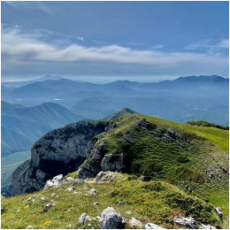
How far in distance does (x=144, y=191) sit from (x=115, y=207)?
558 centimetres

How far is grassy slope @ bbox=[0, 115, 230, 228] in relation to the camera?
941 inches

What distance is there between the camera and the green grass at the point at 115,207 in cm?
2233

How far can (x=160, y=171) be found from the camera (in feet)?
201

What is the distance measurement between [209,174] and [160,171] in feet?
35.3

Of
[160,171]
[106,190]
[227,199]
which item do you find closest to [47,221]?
[106,190]

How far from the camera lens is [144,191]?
29906 mm

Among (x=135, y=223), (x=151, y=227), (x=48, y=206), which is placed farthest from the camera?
(x=48, y=206)

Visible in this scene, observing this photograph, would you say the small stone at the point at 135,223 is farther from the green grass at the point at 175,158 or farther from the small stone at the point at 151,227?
the green grass at the point at 175,158

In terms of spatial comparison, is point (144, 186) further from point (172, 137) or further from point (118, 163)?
point (172, 137)

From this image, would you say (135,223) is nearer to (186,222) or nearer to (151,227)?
(151,227)

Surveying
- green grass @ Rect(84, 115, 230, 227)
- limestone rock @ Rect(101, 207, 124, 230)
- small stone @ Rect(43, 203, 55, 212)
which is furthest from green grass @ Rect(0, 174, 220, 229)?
green grass @ Rect(84, 115, 230, 227)

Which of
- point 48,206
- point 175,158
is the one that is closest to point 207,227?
point 48,206

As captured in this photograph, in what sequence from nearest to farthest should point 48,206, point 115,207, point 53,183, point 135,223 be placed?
point 135,223
point 115,207
point 48,206
point 53,183

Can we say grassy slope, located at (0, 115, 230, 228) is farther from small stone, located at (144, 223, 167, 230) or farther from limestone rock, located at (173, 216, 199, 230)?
small stone, located at (144, 223, 167, 230)
